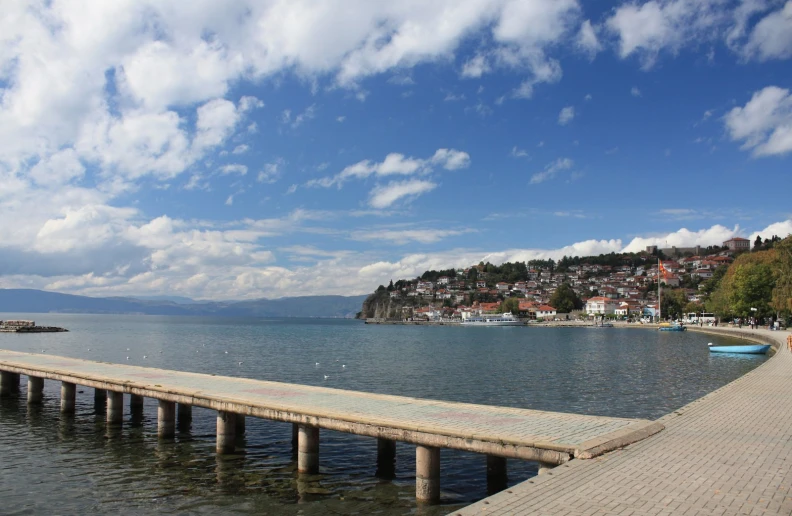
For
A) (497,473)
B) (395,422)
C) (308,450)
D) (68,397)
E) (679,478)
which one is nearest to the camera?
(679,478)

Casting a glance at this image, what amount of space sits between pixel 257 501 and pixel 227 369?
28.4 metres

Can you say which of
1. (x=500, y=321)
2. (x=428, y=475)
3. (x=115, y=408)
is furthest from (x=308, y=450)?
(x=500, y=321)

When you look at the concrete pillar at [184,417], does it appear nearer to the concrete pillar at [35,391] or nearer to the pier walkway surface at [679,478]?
the concrete pillar at [35,391]

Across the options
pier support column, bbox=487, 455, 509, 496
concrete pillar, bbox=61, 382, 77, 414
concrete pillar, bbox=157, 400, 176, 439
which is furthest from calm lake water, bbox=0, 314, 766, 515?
concrete pillar, bbox=61, 382, 77, 414

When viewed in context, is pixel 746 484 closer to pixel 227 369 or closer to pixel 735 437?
pixel 735 437

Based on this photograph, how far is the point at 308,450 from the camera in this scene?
46.7 ft

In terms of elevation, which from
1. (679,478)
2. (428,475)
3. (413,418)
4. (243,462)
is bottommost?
(243,462)

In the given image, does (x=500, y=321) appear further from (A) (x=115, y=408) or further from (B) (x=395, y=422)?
(B) (x=395, y=422)

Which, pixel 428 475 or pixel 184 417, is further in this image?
pixel 184 417

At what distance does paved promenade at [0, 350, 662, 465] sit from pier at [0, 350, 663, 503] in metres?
0.02

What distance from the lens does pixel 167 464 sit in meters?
15.3

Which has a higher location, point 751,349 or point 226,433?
point 226,433

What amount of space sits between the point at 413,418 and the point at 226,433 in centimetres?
605

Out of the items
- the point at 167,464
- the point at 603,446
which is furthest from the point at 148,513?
the point at 603,446
